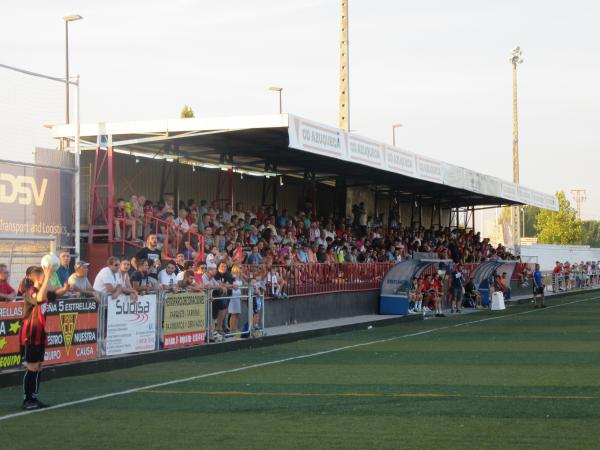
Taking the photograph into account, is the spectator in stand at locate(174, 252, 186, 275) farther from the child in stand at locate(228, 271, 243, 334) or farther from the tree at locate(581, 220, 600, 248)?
the tree at locate(581, 220, 600, 248)

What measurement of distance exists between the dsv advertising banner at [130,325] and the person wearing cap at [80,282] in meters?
0.51

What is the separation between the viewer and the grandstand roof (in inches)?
966

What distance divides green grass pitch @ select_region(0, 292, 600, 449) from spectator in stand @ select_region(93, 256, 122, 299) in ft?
4.78

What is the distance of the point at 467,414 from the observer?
35.8ft

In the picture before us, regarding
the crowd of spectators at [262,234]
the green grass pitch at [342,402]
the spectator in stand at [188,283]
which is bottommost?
the green grass pitch at [342,402]

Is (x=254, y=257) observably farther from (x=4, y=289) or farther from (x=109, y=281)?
(x=4, y=289)

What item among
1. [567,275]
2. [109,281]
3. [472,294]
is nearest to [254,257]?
[109,281]

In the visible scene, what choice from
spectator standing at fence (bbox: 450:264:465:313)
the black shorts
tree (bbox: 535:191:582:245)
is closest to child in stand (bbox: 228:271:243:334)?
the black shorts

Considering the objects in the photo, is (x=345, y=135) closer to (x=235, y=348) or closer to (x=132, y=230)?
(x=132, y=230)

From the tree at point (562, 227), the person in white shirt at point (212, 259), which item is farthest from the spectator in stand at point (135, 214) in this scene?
the tree at point (562, 227)

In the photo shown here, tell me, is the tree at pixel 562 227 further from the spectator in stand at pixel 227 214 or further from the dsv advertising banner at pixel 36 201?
the dsv advertising banner at pixel 36 201

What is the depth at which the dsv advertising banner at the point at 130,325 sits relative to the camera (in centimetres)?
1688

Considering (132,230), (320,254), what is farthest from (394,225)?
(132,230)

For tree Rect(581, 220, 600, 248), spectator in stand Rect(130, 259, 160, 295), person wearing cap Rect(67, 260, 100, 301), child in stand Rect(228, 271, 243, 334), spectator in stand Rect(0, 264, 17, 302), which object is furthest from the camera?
tree Rect(581, 220, 600, 248)
